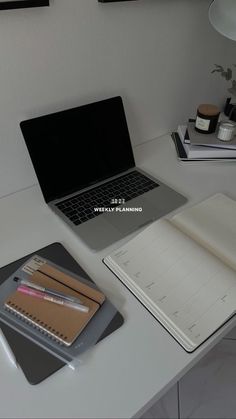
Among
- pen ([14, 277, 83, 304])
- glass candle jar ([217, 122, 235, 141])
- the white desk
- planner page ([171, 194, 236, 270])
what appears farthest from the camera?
glass candle jar ([217, 122, 235, 141])

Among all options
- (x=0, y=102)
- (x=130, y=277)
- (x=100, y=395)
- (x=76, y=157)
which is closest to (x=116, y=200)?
(x=76, y=157)

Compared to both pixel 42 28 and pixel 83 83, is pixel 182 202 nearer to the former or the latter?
pixel 83 83

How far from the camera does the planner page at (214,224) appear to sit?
692 millimetres

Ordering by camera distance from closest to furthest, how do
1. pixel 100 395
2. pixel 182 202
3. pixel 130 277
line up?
pixel 100 395
pixel 130 277
pixel 182 202

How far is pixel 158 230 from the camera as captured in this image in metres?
0.71

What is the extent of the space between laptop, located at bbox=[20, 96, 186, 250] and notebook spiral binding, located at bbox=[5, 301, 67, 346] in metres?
0.20

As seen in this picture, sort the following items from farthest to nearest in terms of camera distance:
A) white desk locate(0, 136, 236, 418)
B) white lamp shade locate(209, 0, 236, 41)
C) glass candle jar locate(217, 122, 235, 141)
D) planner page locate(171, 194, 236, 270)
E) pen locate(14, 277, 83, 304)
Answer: glass candle jar locate(217, 122, 235, 141)
white lamp shade locate(209, 0, 236, 41)
planner page locate(171, 194, 236, 270)
pen locate(14, 277, 83, 304)
white desk locate(0, 136, 236, 418)

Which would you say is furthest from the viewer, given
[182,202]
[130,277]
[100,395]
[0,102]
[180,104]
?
[180,104]

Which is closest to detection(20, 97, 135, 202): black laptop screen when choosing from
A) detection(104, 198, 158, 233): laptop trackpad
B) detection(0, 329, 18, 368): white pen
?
detection(104, 198, 158, 233): laptop trackpad

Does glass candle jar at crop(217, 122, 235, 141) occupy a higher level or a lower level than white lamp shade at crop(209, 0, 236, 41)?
lower

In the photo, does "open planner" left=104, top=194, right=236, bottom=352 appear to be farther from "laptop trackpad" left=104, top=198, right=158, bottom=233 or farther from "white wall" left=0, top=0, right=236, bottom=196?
"white wall" left=0, top=0, right=236, bottom=196

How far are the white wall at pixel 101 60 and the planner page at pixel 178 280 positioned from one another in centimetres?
39

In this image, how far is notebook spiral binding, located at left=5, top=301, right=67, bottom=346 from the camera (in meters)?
0.53

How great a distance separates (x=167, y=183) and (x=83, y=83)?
354 mm
